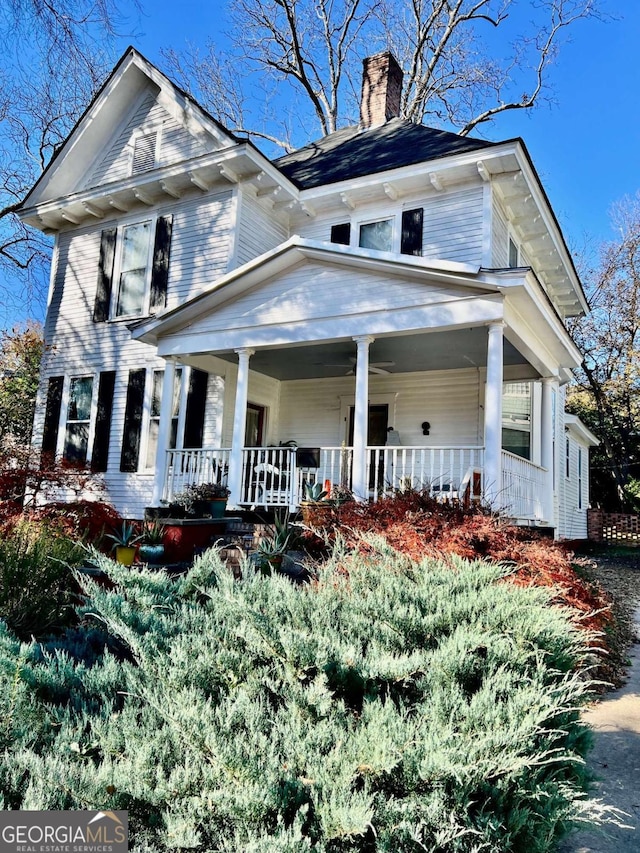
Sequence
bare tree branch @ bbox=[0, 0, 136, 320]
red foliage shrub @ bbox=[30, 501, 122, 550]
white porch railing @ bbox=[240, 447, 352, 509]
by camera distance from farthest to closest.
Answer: bare tree branch @ bbox=[0, 0, 136, 320] < white porch railing @ bbox=[240, 447, 352, 509] < red foliage shrub @ bbox=[30, 501, 122, 550]

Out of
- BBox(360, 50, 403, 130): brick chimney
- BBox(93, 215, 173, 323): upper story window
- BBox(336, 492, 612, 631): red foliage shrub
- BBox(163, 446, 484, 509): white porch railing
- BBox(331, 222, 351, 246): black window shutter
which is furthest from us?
BBox(360, 50, 403, 130): brick chimney

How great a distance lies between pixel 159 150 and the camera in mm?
12852

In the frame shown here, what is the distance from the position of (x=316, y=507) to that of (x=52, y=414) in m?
7.86

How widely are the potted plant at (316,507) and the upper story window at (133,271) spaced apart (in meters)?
6.26

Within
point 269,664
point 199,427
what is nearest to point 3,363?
point 199,427

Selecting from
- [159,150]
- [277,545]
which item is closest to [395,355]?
[277,545]

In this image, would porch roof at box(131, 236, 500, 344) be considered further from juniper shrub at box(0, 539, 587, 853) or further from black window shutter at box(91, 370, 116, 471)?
juniper shrub at box(0, 539, 587, 853)

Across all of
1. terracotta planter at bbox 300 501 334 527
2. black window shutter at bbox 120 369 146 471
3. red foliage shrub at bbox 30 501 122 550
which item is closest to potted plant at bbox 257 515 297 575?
terracotta planter at bbox 300 501 334 527

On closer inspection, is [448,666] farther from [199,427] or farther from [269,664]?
[199,427]

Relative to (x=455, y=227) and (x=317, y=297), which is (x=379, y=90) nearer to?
(x=455, y=227)

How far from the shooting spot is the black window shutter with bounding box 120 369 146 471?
1158 centimetres

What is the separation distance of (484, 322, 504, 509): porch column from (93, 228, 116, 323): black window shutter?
843 cm

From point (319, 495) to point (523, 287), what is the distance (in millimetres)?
3616

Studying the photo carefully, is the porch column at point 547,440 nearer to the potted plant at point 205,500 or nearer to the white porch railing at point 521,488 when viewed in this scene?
the white porch railing at point 521,488
